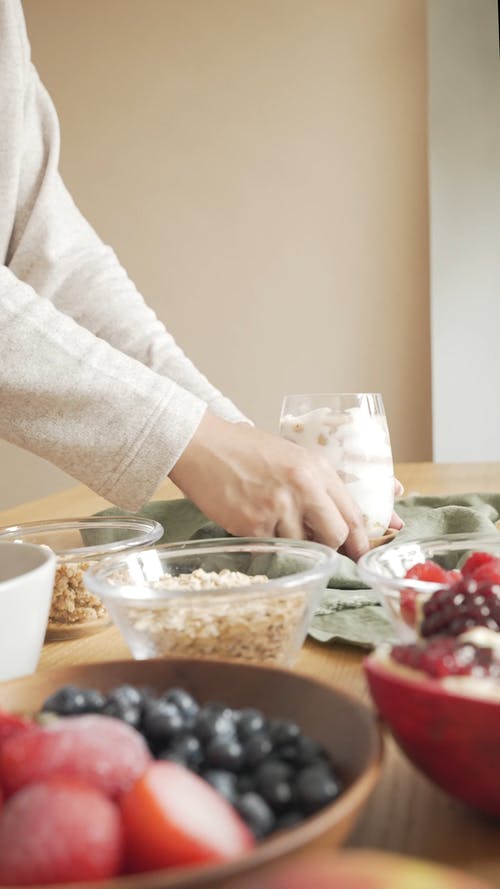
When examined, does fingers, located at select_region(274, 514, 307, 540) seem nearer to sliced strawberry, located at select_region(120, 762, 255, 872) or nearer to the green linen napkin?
the green linen napkin

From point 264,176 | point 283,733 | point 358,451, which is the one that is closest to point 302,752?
point 283,733

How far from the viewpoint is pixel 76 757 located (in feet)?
1.26

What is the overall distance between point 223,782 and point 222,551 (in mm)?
461

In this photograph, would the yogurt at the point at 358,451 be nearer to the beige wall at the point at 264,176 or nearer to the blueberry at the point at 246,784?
the blueberry at the point at 246,784

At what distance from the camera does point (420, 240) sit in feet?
11.4

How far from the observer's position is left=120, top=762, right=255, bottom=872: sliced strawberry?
1.09 feet

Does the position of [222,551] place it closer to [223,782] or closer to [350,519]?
[350,519]

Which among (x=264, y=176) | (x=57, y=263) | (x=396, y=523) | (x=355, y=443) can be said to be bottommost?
(x=396, y=523)

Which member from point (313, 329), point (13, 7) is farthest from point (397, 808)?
point (313, 329)

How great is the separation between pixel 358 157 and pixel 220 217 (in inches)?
24.5

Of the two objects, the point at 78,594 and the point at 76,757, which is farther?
the point at 78,594

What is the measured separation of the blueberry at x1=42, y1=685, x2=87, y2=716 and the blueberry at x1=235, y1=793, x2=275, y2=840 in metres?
0.13

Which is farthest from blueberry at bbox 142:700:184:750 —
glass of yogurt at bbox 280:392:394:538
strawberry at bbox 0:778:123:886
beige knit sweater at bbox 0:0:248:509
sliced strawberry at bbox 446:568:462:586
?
glass of yogurt at bbox 280:392:394:538

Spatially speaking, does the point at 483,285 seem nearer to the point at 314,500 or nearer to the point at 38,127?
the point at 38,127
